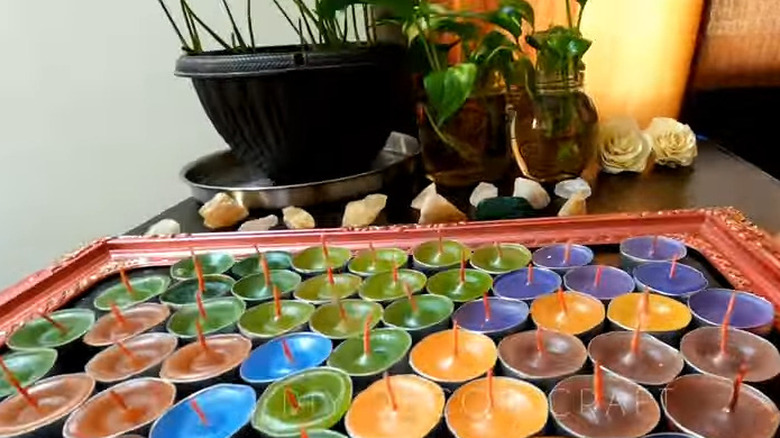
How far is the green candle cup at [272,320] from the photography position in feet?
1.59

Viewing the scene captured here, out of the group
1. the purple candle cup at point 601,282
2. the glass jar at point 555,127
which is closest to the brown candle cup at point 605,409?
the purple candle cup at point 601,282

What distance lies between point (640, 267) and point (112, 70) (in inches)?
34.9

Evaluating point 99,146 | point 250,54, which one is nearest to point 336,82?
point 250,54

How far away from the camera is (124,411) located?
0.41 meters

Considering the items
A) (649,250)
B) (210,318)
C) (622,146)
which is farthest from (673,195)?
(210,318)

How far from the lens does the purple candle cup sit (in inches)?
19.6

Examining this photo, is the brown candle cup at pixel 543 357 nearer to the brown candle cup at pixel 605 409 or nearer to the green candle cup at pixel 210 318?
the brown candle cup at pixel 605 409

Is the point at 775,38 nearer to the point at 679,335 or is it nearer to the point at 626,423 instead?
the point at 679,335

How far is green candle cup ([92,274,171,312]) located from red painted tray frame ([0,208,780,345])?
3 cm

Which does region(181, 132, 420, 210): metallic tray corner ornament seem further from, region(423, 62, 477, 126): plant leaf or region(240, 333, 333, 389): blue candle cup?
region(240, 333, 333, 389): blue candle cup

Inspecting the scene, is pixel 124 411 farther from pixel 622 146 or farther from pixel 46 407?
pixel 622 146

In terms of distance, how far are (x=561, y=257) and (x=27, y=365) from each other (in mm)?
434

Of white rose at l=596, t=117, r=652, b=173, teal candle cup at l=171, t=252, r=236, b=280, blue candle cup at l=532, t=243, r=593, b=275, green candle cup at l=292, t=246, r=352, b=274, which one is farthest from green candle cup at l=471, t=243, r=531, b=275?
white rose at l=596, t=117, r=652, b=173

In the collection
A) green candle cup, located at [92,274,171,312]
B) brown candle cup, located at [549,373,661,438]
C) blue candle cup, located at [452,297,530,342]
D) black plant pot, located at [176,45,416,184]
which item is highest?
black plant pot, located at [176,45,416,184]
